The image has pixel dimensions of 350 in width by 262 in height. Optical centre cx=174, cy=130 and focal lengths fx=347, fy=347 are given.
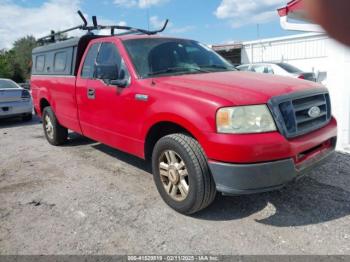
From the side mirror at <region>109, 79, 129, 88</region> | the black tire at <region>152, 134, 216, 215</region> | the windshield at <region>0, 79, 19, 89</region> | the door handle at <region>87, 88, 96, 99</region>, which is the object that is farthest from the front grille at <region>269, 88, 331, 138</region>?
the windshield at <region>0, 79, 19, 89</region>

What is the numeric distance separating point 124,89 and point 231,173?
1.84 meters

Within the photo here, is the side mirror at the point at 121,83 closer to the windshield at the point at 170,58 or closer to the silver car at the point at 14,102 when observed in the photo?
the windshield at the point at 170,58

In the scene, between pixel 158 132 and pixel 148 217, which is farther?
pixel 158 132

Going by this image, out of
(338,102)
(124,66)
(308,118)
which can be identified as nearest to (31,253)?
(124,66)

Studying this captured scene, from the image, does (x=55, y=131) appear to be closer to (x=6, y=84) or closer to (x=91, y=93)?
(x=91, y=93)

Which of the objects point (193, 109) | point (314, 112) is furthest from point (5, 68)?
point (314, 112)

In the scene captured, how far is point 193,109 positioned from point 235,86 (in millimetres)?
495

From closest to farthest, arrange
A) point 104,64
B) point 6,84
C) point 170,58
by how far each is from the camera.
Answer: point 170,58 → point 104,64 → point 6,84

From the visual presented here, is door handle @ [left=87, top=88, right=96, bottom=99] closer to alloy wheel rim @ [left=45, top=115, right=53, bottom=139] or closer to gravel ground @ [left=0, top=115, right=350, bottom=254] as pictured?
gravel ground @ [left=0, top=115, right=350, bottom=254]

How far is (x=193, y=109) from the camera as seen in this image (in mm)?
3207

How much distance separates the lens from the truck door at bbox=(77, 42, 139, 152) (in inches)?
166

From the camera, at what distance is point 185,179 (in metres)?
3.49

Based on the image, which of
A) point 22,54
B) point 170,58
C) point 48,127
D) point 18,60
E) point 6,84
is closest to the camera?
point 170,58

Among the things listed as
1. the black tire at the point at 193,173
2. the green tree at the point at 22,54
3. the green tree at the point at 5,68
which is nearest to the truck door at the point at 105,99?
the black tire at the point at 193,173
